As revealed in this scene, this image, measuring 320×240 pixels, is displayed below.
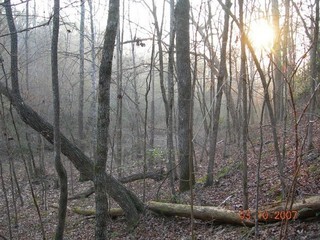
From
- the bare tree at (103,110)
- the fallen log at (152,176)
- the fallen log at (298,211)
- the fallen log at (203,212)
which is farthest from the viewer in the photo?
the fallen log at (152,176)

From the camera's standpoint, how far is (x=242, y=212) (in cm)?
576

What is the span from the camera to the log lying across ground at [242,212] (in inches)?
196

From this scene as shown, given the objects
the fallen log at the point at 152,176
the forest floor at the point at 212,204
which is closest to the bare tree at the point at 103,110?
the forest floor at the point at 212,204

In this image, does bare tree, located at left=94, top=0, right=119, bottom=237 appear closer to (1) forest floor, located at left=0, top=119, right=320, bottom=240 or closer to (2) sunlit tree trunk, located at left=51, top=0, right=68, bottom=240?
(2) sunlit tree trunk, located at left=51, top=0, right=68, bottom=240

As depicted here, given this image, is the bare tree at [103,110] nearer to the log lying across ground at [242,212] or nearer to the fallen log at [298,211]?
the log lying across ground at [242,212]

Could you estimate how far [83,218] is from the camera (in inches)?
366

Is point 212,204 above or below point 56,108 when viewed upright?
below

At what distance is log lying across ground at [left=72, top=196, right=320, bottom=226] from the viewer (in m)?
4.98

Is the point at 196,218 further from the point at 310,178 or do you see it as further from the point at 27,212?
the point at 27,212
